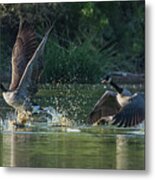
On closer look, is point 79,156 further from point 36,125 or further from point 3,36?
point 3,36

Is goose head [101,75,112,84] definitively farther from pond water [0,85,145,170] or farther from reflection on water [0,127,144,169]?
reflection on water [0,127,144,169]

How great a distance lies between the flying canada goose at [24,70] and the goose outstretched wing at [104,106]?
30 centimetres

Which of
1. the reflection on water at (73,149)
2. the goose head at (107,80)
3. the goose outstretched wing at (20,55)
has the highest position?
the goose outstretched wing at (20,55)

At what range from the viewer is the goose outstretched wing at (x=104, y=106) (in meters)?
3.10

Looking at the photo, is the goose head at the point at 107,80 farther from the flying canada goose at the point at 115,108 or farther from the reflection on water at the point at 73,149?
the reflection on water at the point at 73,149

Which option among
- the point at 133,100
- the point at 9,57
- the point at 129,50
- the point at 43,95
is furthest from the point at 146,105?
the point at 9,57

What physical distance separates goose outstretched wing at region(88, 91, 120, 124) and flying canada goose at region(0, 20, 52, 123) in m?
0.30

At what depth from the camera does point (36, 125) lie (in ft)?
10.4

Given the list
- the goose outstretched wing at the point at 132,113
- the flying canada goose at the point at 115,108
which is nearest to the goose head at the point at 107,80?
the flying canada goose at the point at 115,108

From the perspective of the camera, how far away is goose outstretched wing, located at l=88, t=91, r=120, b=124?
3.10m

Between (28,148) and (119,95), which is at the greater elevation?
(119,95)

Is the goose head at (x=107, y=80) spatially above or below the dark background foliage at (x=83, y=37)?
below

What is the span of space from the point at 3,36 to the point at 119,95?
623mm

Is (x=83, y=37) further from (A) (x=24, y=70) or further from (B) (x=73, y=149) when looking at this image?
(B) (x=73, y=149)
